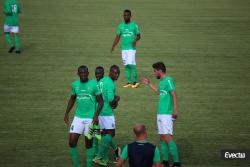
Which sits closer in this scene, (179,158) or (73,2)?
(179,158)

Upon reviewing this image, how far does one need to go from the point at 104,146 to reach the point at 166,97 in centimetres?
169

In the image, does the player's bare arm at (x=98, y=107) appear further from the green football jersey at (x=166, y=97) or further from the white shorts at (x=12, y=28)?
the white shorts at (x=12, y=28)

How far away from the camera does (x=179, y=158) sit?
11.8m

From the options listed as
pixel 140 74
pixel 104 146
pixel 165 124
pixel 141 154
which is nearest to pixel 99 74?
pixel 104 146

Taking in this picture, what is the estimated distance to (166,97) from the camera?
1089cm

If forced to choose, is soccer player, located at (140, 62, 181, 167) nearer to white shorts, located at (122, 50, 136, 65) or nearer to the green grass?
the green grass

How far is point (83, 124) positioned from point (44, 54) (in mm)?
11649

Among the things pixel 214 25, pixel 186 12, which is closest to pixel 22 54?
pixel 214 25

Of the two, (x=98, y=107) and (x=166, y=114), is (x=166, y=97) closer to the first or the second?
(x=166, y=114)

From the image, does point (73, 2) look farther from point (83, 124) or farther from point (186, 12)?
point (83, 124)

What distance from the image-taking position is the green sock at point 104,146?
10.9 metres

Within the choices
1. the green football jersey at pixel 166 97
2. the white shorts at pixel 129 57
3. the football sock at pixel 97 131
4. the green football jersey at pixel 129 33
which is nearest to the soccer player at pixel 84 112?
the football sock at pixel 97 131

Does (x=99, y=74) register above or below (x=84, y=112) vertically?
above

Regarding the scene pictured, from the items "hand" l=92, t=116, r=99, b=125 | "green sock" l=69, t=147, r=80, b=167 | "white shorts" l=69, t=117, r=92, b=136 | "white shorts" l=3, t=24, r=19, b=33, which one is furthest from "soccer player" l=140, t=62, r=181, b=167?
"white shorts" l=3, t=24, r=19, b=33
